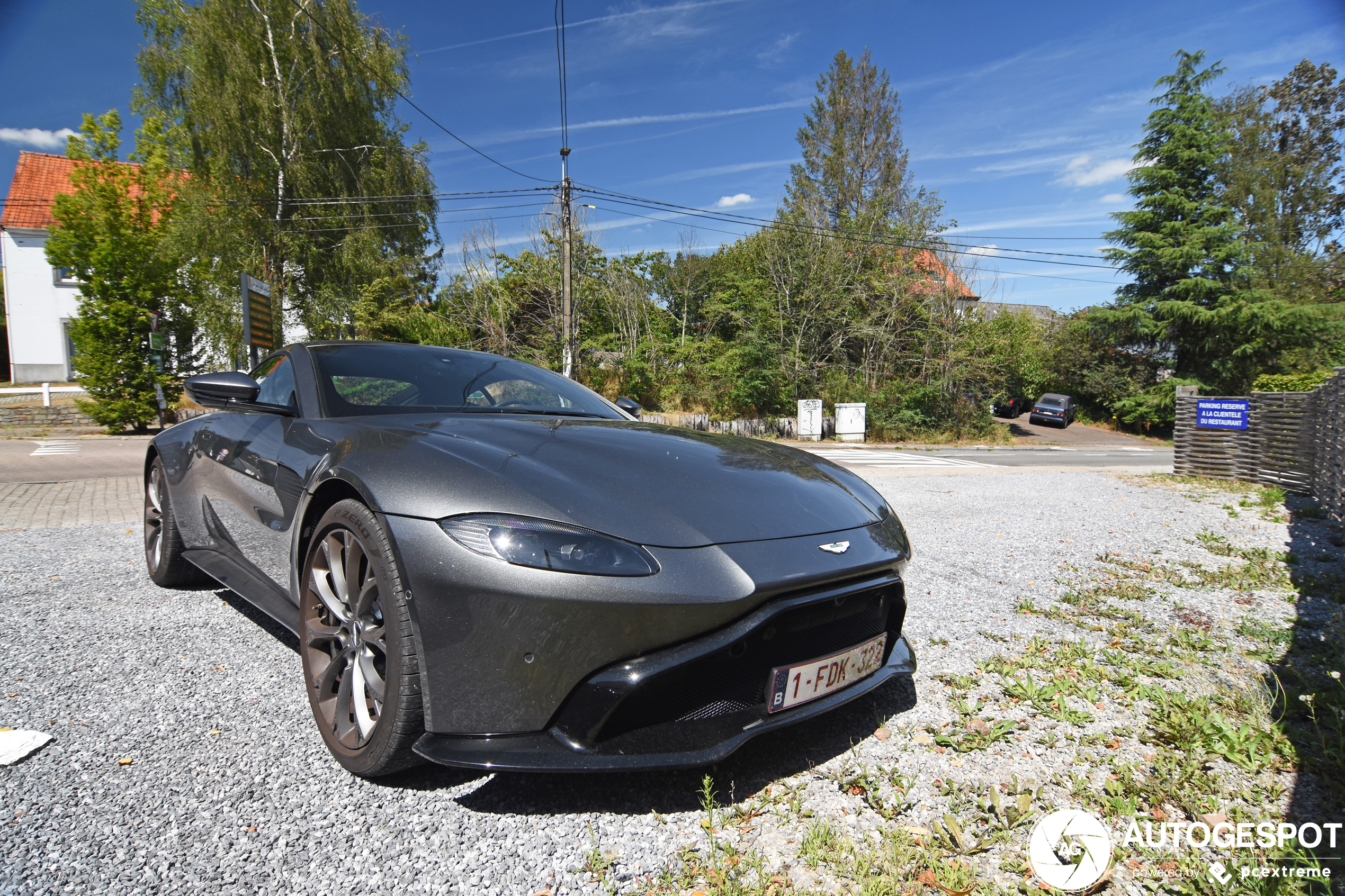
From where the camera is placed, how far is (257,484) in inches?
100.0

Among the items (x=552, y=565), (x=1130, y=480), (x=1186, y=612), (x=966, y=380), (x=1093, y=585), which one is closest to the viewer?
(x=552, y=565)

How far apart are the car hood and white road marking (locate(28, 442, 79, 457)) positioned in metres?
14.0

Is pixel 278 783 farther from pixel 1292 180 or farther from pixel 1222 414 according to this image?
pixel 1292 180

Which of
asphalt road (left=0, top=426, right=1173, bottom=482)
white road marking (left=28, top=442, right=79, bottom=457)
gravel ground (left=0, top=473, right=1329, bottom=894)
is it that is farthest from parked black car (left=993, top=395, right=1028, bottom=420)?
white road marking (left=28, top=442, right=79, bottom=457)

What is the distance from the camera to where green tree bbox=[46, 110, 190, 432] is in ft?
50.0

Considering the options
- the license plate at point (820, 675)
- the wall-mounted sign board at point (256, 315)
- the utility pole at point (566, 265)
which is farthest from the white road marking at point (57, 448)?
the license plate at point (820, 675)

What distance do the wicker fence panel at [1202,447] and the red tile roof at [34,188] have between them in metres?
38.6

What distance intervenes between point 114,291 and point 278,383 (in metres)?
17.0

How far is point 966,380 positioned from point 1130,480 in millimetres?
12794

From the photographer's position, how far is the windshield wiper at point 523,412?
8.71ft

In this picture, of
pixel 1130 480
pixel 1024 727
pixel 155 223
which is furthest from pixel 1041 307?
pixel 1024 727

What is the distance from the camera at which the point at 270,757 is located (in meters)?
2.00

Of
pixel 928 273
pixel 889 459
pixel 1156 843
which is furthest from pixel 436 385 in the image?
pixel 928 273

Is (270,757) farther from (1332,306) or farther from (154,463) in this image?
(1332,306)
